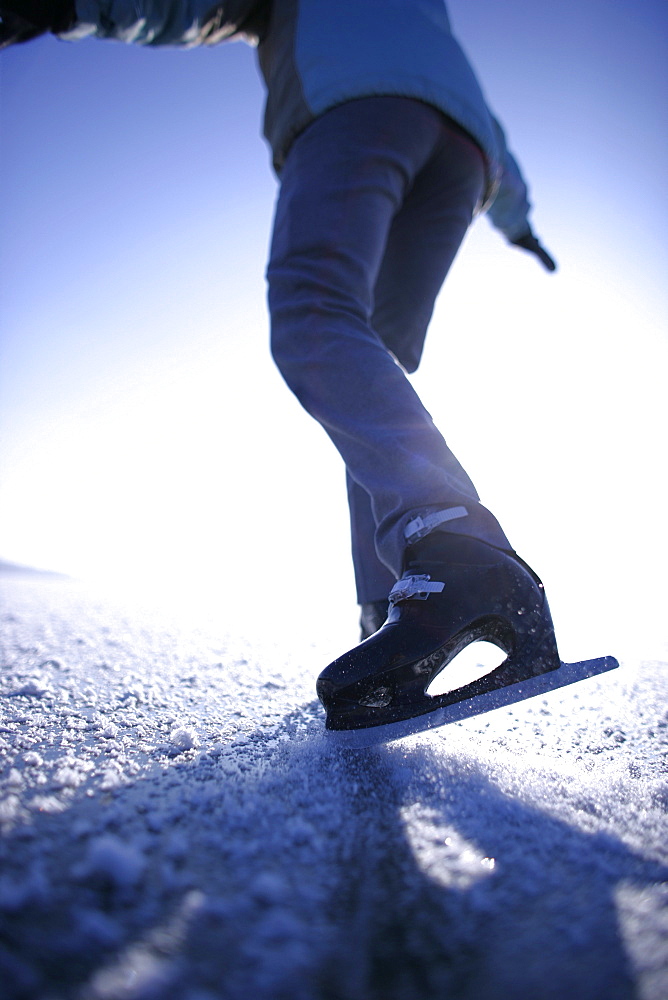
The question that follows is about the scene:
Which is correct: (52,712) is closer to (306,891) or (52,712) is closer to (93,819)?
(93,819)

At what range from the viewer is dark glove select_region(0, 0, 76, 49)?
0.80 m

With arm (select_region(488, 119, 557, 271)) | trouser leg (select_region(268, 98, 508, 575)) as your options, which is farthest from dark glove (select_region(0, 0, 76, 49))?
arm (select_region(488, 119, 557, 271))

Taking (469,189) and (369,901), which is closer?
(369,901)

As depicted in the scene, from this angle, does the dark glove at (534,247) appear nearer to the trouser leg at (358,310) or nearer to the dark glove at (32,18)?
the trouser leg at (358,310)

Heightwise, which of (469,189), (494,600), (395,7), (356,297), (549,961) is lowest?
(549,961)

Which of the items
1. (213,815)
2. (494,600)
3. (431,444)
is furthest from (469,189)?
(213,815)

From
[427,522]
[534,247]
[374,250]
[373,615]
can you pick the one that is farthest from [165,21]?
[373,615]

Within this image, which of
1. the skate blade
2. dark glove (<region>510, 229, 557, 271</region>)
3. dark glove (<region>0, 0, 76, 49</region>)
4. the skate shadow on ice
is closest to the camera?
the skate shadow on ice

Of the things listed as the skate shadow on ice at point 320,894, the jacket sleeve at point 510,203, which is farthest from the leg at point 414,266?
the skate shadow on ice at point 320,894

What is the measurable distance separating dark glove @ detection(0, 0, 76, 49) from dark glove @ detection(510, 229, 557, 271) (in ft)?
3.28

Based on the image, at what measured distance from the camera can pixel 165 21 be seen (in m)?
0.92

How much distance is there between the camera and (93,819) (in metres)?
0.37

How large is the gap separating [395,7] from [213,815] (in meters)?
1.27

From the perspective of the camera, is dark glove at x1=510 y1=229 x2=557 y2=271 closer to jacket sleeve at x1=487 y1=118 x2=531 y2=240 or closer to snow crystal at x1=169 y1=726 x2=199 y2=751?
jacket sleeve at x1=487 y1=118 x2=531 y2=240
